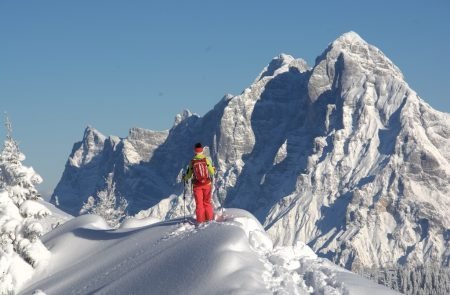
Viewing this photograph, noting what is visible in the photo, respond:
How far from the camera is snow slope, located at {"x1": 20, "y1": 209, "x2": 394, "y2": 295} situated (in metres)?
15.8

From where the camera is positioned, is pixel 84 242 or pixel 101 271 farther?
pixel 84 242

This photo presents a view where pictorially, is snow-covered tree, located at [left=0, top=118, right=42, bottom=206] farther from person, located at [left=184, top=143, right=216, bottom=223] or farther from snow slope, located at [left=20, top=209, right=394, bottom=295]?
person, located at [left=184, top=143, right=216, bottom=223]

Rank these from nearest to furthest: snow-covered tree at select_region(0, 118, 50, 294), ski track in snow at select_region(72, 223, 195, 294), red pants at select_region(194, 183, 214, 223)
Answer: ski track in snow at select_region(72, 223, 195, 294), red pants at select_region(194, 183, 214, 223), snow-covered tree at select_region(0, 118, 50, 294)

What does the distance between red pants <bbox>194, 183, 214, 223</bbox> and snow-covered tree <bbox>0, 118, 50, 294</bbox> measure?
6.88 meters

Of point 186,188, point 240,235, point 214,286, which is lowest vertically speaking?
point 214,286

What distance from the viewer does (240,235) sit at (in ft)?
60.2

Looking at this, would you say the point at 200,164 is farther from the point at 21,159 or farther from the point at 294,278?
the point at 21,159

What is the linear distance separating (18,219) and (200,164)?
8.37 meters

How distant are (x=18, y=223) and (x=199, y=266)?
12734 millimetres

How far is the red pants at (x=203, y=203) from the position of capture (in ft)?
74.5

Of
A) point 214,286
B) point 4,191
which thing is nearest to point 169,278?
point 214,286

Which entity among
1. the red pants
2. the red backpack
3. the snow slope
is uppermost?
the red backpack

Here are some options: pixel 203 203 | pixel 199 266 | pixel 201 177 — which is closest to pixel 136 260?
pixel 203 203

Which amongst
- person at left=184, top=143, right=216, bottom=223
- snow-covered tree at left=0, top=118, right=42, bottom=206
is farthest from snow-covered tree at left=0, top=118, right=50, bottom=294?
person at left=184, top=143, right=216, bottom=223
